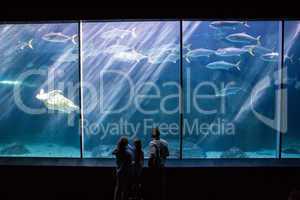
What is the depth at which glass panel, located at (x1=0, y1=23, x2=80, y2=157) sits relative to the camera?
18094 millimetres

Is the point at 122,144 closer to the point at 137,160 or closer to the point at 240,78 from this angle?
the point at 137,160

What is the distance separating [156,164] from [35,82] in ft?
53.5
